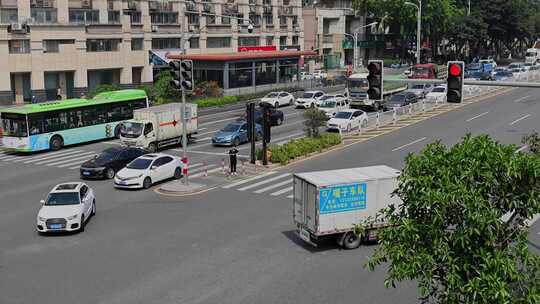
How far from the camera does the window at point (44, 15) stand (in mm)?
67062

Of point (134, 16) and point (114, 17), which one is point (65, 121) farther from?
point (134, 16)

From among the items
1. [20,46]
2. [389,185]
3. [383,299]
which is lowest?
[383,299]

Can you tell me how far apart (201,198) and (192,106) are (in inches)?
618

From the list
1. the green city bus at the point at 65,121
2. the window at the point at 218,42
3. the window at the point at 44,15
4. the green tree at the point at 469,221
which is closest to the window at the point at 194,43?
the window at the point at 218,42

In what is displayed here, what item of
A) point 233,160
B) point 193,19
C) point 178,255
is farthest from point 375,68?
point 193,19

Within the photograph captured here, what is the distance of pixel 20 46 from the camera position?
66.1 meters

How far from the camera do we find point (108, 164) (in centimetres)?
3594

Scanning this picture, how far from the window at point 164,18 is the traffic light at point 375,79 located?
66.1 meters

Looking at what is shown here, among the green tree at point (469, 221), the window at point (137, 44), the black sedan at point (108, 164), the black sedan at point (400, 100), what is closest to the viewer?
the green tree at point (469, 221)

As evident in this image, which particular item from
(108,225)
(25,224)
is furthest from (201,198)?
(25,224)

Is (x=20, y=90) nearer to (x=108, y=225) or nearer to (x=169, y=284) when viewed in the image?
(x=108, y=225)

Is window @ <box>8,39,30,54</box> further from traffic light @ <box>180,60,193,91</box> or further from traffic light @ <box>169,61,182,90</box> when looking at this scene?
traffic light @ <box>180,60,193,91</box>

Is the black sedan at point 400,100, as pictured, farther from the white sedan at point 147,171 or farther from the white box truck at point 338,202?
the white box truck at point 338,202

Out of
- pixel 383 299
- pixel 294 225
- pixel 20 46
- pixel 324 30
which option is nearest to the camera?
pixel 383 299
